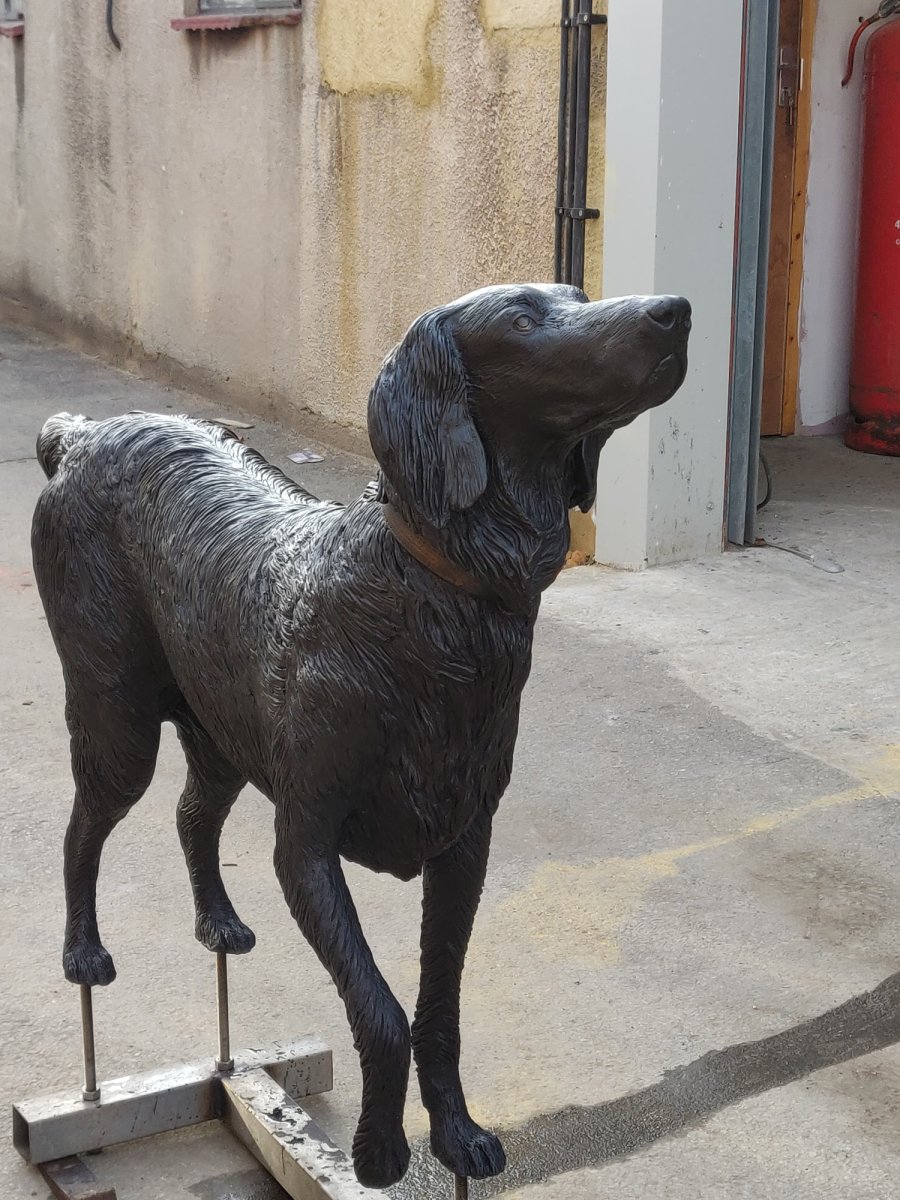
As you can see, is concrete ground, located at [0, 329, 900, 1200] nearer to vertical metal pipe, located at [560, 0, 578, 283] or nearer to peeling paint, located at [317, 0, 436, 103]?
vertical metal pipe, located at [560, 0, 578, 283]

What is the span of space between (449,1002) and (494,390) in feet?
3.24

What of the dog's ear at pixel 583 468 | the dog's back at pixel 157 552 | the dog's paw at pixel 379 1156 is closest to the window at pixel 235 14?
the dog's back at pixel 157 552

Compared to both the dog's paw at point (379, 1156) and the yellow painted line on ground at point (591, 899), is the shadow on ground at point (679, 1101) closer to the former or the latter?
the yellow painted line on ground at point (591, 899)

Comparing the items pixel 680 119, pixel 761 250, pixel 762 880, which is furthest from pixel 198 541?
pixel 761 250

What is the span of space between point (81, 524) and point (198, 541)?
0.84ft

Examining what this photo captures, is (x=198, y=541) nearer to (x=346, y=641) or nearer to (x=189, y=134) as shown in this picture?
(x=346, y=641)

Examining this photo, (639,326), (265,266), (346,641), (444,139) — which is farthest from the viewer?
(265,266)

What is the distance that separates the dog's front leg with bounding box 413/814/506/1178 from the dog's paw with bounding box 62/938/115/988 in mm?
684

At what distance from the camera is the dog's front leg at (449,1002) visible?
234 cm

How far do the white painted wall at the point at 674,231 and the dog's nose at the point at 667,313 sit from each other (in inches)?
166

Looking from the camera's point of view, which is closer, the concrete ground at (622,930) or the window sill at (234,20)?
the concrete ground at (622,930)

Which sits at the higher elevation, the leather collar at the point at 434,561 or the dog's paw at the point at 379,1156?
the leather collar at the point at 434,561

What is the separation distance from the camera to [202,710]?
248 centimetres

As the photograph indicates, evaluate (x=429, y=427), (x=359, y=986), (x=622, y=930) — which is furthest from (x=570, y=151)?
(x=359, y=986)
